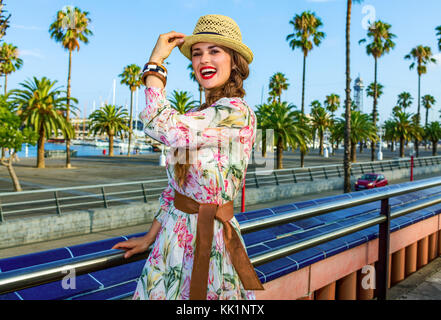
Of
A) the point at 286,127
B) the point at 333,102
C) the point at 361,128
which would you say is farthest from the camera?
the point at 333,102

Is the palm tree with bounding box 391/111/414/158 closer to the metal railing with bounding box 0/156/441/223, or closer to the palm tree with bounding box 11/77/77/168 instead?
the metal railing with bounding box 0/156/441/223

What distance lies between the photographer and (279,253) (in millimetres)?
2270

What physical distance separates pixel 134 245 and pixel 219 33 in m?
1.06

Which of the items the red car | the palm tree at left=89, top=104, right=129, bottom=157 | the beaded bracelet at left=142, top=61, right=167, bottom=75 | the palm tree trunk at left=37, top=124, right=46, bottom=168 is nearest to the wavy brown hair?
the beaded bracelet at left=142, top=61, right=167, bottom=75

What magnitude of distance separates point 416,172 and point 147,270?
35.5 meters

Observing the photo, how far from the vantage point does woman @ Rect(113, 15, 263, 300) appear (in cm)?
144

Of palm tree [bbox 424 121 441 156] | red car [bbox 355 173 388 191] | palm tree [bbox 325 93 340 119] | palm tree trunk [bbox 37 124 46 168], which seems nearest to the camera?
red car [bbox 355 173 388 191]

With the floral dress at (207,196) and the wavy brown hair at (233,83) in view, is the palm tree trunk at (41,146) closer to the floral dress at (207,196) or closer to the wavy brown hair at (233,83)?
the wavy brown hair at (233,83)

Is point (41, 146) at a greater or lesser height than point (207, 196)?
greater

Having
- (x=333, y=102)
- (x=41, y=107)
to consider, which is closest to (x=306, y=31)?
(x=41, y=107)

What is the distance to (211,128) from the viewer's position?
4.78ft

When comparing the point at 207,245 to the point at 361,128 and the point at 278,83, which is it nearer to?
the point at 361,128

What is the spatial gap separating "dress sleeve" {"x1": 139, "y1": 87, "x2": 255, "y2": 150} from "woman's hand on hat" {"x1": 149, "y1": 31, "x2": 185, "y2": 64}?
18cm
